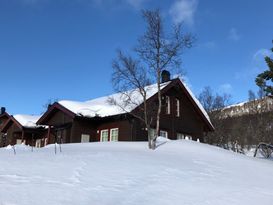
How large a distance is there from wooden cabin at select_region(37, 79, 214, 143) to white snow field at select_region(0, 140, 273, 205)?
13.3m

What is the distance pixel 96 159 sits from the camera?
11.8 m

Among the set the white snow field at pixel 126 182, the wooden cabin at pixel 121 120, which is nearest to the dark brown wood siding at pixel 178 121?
the wooden cabin at pixel 121 120

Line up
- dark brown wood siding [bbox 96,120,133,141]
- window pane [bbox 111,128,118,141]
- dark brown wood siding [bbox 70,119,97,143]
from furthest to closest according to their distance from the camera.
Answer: dark brown wood siding [bbox 70,119,97,143] < window pane [bbox 111,128,118,141] < dark brown wood siding [bbox 96,120,133,141]

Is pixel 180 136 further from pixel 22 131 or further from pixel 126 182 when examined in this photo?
pixel 126 182

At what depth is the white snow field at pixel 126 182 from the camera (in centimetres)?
720

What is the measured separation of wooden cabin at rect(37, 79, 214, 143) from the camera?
26.8 m

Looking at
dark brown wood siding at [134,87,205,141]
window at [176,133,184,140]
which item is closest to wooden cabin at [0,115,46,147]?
dark brown wood siding at [134,87,205,141]

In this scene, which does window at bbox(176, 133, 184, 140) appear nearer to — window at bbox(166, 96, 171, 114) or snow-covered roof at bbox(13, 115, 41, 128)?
window at bbox(166, 96, 171, 114)

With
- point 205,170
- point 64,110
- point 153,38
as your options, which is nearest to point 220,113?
point 64,110

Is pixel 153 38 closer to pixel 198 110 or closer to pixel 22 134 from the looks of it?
pixel 198 110

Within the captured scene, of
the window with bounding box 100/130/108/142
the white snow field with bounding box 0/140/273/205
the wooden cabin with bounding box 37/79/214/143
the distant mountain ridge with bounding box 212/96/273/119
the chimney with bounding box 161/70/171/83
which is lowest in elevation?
the white snow field with bounding box 0/140/273/205

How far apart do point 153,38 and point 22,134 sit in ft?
69.3

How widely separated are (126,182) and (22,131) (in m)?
29.6

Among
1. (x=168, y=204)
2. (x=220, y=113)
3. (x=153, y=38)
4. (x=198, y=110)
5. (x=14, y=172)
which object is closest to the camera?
(x=168, y=204)
